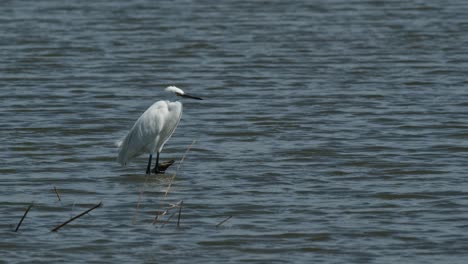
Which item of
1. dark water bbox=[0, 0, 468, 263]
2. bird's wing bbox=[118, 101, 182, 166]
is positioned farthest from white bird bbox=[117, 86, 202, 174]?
dark water bbox=[0, 0, 468, 263]

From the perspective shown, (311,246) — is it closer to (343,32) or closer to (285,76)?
(285,76)

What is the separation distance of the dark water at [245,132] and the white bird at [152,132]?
223 millimetres

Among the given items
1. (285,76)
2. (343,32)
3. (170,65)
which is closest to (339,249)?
(285,76)

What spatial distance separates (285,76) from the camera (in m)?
16.9

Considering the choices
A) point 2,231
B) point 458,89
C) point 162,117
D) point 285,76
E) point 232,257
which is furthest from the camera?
point 285,76

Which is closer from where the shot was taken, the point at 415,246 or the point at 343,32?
the point at 415,246

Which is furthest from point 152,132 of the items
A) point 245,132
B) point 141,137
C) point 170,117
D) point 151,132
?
point 245,132

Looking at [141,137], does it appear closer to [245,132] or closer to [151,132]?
[151,132]

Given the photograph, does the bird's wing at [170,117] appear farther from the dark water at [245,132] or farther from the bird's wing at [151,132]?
the dark water at [245,132]

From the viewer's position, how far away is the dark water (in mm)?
8672

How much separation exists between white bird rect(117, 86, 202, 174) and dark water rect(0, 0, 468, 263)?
0.73ft

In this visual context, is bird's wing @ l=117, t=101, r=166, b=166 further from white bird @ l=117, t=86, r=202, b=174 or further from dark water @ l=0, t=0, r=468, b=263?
dark water @ l=0, t=0, r=468, b=263

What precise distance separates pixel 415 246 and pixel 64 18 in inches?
595

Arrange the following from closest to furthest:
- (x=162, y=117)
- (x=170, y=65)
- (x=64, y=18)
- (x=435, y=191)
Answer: (x=435, y=191), (x=162, y=117), (x=170, y=65), (x=64, y=18)
